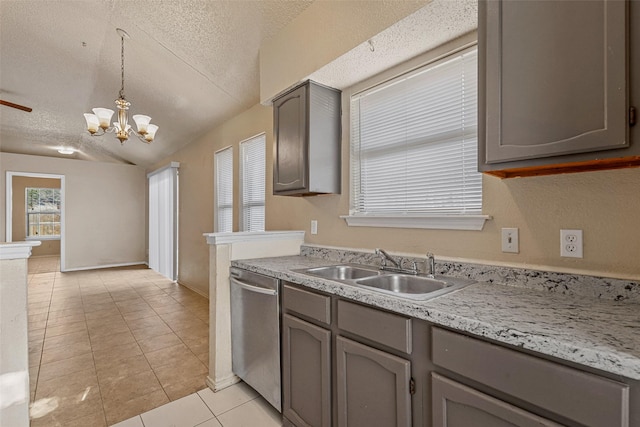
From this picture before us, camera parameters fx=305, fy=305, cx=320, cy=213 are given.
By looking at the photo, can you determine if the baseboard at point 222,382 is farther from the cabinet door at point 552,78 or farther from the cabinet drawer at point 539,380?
the cabinet door at point 552,78

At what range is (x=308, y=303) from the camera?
1613 mm

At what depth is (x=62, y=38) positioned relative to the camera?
10.4ft

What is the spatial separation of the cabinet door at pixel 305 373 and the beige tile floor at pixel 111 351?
0.93 meters

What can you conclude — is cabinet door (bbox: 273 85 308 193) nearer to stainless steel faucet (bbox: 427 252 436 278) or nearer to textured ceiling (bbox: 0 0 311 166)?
textured ceiling (bbox: 0 0 311 166)

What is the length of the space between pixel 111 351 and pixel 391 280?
2.78 metres

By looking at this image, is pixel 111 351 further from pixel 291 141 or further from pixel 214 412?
pixel 291 141

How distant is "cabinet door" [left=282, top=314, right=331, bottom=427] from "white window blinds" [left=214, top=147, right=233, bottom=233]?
106 inches

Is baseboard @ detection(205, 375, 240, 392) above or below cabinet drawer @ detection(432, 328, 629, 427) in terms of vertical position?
below

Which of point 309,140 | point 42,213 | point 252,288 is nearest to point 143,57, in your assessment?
point 309,140

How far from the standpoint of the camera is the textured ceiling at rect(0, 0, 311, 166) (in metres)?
2.57

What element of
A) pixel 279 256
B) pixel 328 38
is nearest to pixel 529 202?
pixel 328 38

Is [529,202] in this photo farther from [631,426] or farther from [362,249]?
[362,249]

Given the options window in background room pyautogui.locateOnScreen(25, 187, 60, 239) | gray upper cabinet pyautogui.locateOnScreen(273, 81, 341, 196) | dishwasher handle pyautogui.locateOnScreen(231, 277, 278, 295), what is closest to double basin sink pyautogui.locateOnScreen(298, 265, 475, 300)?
dishwasher handle pyautogui.locateOnScreen(231, 277, 278, 295)

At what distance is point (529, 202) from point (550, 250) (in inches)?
9.2
